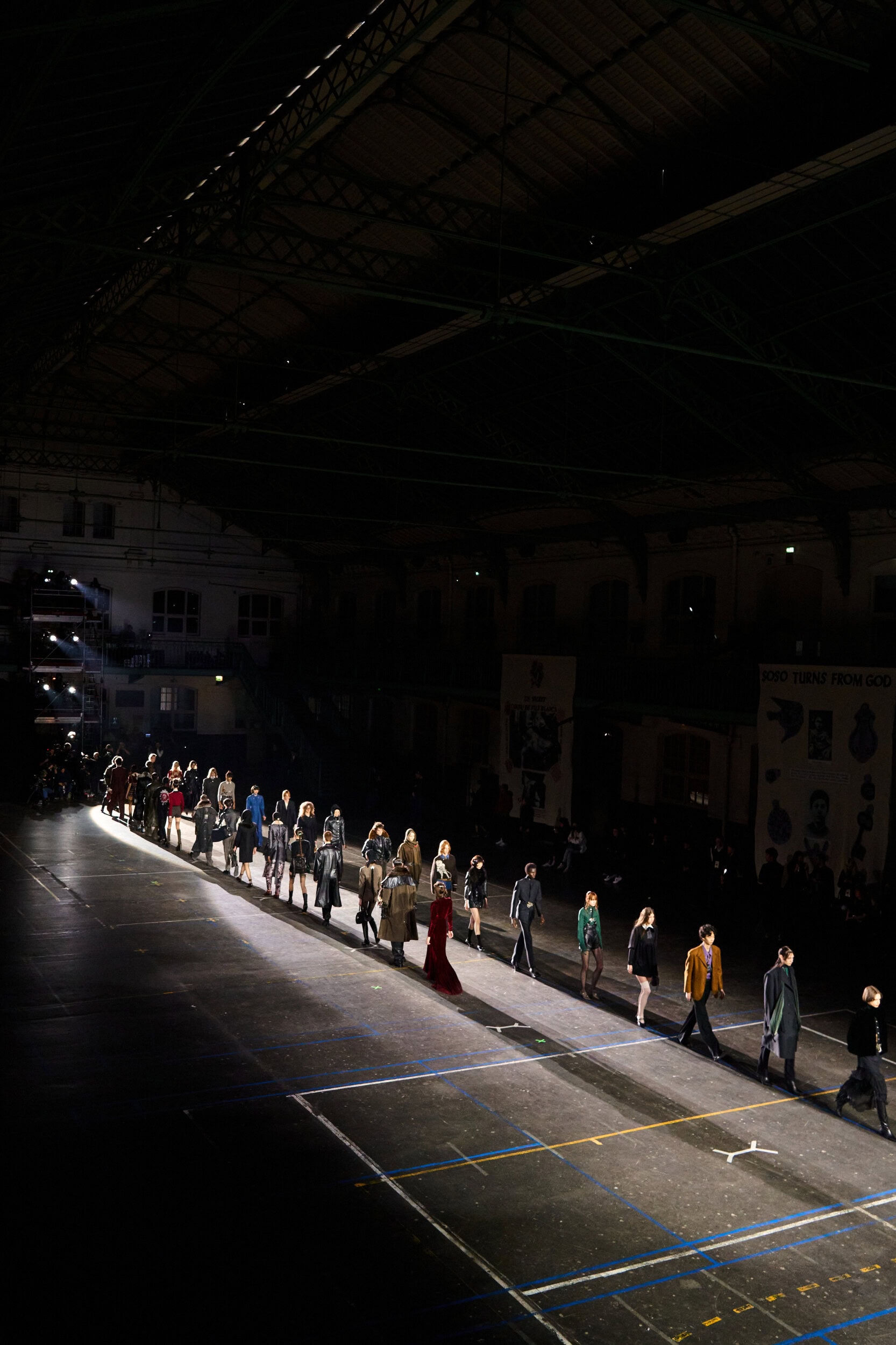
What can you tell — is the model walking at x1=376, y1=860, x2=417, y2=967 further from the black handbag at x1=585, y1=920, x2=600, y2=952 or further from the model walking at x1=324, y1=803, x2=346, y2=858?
the model walking at x1=324, y1=803, x2=346, y2=858

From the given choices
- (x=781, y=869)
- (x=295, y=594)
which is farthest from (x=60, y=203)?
(x=295, y=594)

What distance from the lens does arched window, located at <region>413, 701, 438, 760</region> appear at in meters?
38.1

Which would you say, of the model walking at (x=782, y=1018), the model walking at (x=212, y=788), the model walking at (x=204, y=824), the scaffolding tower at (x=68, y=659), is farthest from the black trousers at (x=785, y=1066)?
the scaffolding tower at (x=68, y=659)

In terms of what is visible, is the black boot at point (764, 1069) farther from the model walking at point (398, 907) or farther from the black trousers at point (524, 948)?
the model walking at point (398, 907)

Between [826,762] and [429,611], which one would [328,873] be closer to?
[826,762]

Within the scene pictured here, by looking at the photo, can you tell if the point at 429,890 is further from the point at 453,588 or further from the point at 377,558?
the point at 377,558

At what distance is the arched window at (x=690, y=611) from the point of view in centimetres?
2681

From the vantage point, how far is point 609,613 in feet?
99.8

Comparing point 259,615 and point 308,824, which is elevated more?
point 259,615

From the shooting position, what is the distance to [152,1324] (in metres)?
7.32

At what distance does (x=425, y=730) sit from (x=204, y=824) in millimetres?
16483

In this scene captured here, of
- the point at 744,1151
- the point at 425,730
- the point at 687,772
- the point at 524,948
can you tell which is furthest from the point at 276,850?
the point at 425,730

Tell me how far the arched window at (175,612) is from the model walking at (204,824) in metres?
21.6

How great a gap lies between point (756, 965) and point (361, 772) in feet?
71.9
